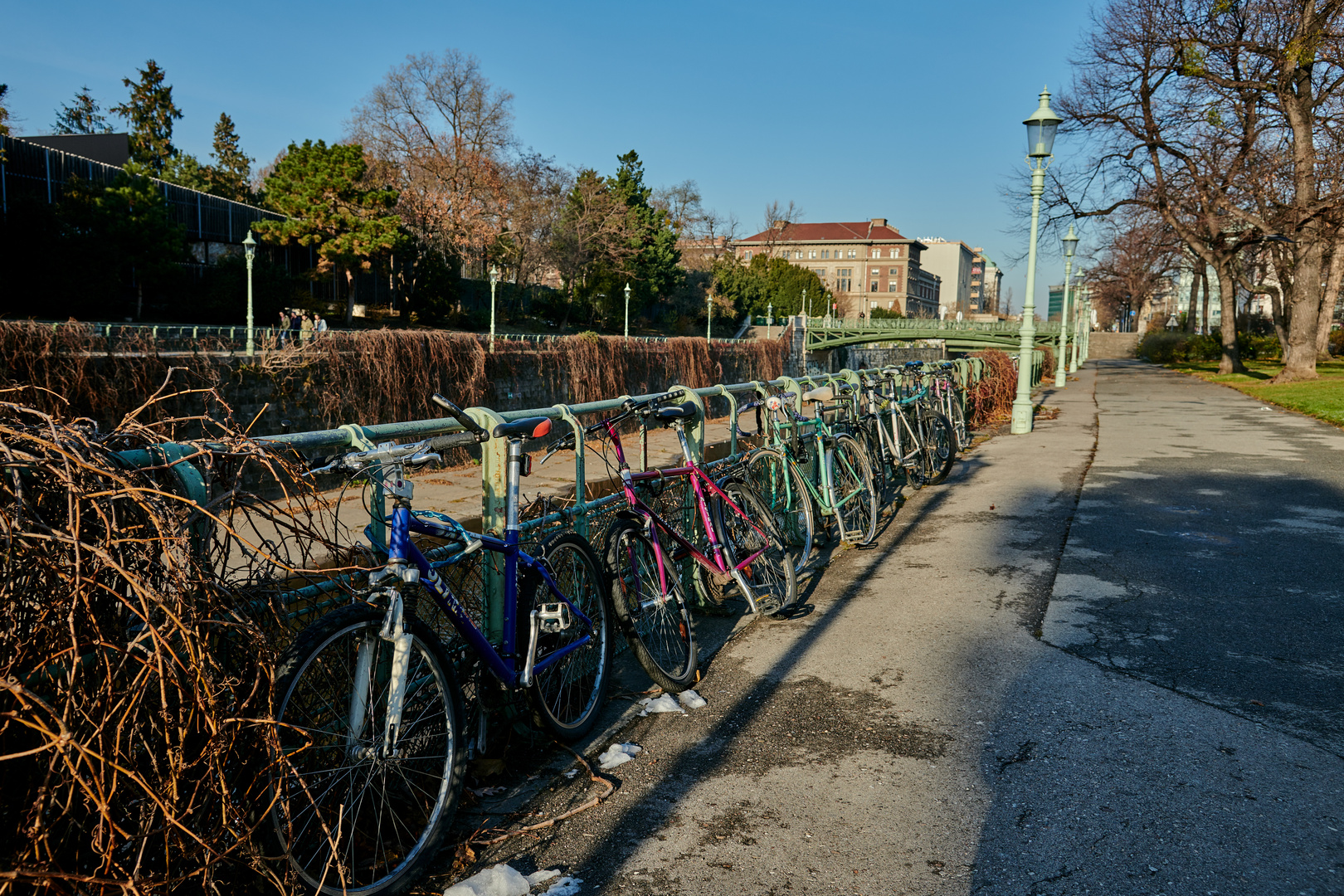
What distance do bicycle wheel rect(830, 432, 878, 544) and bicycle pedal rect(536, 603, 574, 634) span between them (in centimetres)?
349

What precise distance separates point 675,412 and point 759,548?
991 mm

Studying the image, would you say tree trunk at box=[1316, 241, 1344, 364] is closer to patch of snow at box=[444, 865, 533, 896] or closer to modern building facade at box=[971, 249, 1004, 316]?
patch of snow at box=[444, 865, 533, 896]

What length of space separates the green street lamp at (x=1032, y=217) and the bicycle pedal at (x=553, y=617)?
41.0 ft

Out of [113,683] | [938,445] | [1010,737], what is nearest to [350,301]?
[938,445]

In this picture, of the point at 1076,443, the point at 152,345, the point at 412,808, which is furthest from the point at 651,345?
the point at 412,808

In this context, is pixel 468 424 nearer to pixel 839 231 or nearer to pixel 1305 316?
pixel 1305 316

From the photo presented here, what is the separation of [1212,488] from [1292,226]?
21.4 metres

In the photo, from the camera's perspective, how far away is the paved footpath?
2670 mm

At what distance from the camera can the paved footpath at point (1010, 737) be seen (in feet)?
8.76

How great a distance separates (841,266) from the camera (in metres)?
124

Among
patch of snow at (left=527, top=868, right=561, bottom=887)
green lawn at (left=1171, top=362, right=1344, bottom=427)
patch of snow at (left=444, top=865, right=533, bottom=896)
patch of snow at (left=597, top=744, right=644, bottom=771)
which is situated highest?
green lawn at (left=1171, top=362, right=1344, bottom=427)

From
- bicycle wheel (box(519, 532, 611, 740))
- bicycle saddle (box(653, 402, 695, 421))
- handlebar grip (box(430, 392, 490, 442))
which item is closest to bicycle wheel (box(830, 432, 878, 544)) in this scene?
bicycle saddle (box(653, 402, 695, 421))

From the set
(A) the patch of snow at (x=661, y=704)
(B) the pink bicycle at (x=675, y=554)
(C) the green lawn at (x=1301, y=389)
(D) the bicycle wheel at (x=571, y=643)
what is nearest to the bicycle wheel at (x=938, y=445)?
(B) the pink bicycle at (x=675, y=554)

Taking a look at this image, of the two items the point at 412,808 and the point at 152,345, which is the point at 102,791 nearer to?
the point at 412,808
